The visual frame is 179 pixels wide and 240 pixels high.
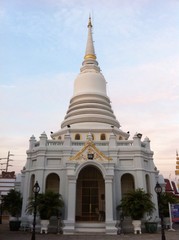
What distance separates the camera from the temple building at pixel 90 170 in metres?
21.1

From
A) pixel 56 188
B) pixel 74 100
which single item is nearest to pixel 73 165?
pixel 56 188

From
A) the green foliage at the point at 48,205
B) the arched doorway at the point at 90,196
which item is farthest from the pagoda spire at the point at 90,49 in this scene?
the green foliage at the point at 48,205

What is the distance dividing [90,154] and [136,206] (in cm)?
590

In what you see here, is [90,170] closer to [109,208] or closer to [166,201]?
[109,208]

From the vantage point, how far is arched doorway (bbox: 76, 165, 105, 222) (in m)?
23.1

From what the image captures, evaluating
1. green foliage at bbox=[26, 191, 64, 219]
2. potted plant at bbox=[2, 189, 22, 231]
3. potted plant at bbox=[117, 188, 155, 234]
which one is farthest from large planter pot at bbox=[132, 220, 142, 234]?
potted plant at bbox=[2, 189, 22, 231]

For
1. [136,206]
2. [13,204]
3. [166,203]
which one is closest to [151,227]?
[136,206]

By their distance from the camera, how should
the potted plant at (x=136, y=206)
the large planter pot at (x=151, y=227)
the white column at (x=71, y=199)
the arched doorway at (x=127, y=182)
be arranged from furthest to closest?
the arched doorway at (x=127, y=182) → the large planter pot at (x=151, y=227) → the white column at (x=71, y=199) → the potted plant at (x=136, y=206)

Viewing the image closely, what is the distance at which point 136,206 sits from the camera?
65.4ft

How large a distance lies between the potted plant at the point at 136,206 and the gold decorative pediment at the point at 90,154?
381 centimetres

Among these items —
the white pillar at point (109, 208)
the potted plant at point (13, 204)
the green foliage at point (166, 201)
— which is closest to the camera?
the white pillar at point (109, 208)

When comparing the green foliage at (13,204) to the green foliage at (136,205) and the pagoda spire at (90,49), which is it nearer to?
the green foliage at (136,205)

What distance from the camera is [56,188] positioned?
2502 centimetres

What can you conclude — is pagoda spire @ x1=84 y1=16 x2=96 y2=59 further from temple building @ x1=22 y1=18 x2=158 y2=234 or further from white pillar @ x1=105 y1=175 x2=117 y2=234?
white pillar @ x1=105 y1=175 x2=117 y2=234
